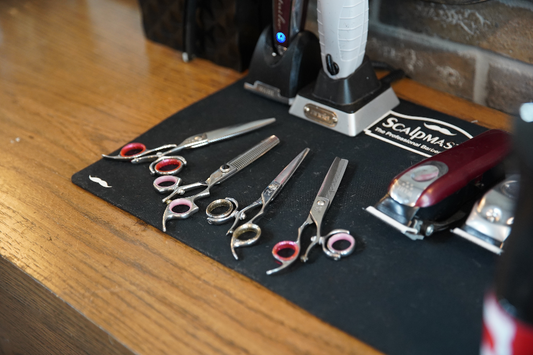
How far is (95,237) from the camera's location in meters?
0.51

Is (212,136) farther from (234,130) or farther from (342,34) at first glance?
(342,34)

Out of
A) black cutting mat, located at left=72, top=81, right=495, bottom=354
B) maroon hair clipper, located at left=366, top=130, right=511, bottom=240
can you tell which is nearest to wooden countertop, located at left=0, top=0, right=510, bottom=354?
black cutting mat, located at left=72, top=81, right=495, bottom=354

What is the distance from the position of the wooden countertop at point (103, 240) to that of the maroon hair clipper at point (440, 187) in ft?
0.42

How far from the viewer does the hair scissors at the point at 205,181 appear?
1.70ft

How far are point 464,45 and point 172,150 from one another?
0.42 metres

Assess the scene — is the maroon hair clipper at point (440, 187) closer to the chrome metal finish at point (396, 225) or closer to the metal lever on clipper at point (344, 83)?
the chrome metal finish at point (396, 225)

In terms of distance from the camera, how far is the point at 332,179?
54 cm

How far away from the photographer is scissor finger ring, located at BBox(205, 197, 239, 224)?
50cm

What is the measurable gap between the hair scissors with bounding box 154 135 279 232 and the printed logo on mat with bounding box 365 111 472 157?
0.45 ft

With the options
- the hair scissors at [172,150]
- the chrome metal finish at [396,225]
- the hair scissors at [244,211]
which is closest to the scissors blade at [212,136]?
the hair scissors at [172,150]

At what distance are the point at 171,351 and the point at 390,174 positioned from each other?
0.30 metres

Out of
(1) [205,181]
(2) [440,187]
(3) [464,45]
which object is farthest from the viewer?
(3) [464,45]

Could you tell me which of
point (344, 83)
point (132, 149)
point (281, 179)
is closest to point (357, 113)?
point (344, 83)

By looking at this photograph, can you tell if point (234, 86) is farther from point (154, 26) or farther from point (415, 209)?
point (415, 209)
